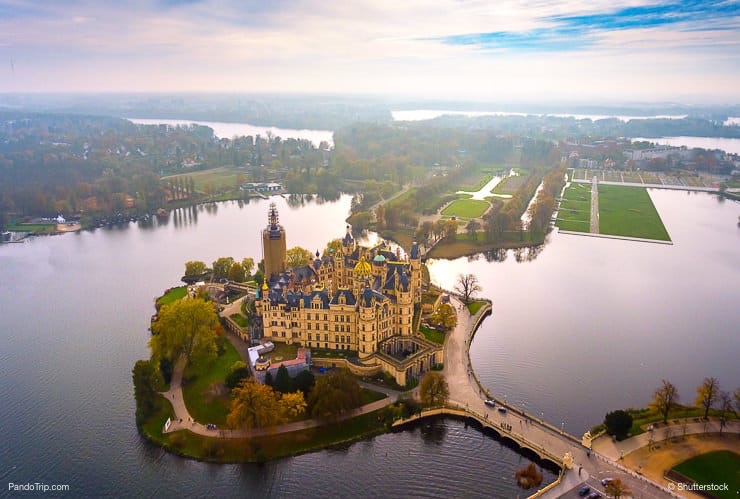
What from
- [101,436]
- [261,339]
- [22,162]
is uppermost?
[22,162]

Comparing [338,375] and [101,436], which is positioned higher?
[338,375]

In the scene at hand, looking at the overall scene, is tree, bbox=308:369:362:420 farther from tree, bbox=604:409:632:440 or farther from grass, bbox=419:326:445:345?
tree, bbox=604:409:632:440

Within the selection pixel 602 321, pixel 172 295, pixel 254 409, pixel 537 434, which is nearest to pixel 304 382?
pixel 254 409

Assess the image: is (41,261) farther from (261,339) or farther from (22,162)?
(22,162)

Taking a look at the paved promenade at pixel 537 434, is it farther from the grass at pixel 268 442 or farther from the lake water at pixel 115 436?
the grass at pixel 268 442

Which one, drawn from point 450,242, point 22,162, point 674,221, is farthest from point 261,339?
point 22,162

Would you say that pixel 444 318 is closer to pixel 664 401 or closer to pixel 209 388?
pixel 664 401
